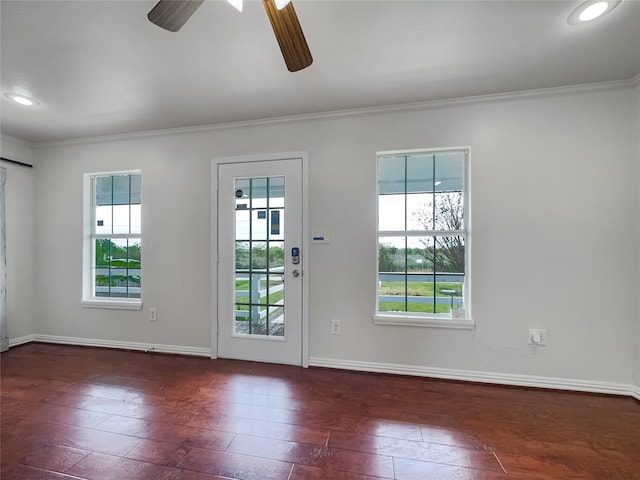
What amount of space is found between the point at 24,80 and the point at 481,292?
157 inches

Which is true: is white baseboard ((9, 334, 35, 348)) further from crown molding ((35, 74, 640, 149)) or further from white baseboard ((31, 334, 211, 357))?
crown molding ((35, 74, 640, 149))

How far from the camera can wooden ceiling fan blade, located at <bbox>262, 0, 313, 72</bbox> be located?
1.17 metres

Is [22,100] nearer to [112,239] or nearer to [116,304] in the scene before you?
[112,239]

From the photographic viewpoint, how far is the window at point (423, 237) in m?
2.53

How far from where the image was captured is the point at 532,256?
7.59 feet

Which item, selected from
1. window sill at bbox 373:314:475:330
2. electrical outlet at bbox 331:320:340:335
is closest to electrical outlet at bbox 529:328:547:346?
window sill at bbox 373:314:475:330

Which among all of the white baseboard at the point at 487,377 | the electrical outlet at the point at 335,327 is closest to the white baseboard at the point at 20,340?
the white baseboard at the point at 487,377

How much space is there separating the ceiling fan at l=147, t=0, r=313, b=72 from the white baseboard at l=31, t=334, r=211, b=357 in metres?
2.78

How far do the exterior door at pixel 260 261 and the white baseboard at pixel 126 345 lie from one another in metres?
0.31

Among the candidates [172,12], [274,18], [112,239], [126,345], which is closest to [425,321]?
[274,18]

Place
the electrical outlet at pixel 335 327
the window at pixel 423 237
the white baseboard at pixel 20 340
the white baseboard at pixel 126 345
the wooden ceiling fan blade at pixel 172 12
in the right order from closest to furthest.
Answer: the wooden ceiling fan blade at pixel 172 12
the window at pixel 423 237
the electrical outlet at pixel 335 327
the white baseboard at pixel 126 345
the white baseboard at pixel 20 340

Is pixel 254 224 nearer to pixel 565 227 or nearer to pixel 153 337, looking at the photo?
pixel 153 337

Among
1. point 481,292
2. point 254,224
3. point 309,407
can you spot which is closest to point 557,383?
point 481,292

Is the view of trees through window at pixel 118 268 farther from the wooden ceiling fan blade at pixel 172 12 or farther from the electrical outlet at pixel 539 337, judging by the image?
the electrical outlet at pixel 539 337
